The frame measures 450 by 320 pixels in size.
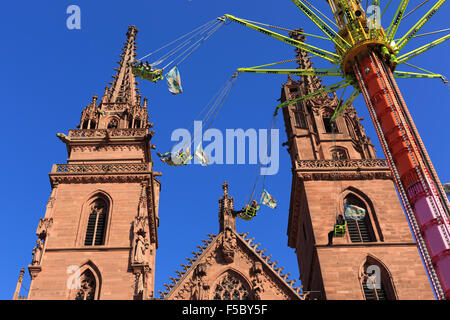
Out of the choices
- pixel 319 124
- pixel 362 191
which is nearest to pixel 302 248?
pixel 362 191

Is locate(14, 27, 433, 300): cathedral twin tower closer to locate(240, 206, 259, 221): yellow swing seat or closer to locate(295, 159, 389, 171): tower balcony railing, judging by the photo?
locate(295, 159, 389, 171): tower balcony railing

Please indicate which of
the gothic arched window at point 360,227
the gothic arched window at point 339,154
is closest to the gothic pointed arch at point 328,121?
the gothic arched window at point 339,154

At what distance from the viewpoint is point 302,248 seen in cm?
3178

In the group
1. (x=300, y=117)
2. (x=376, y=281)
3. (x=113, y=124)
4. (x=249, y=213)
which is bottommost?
(x=376, y=281)

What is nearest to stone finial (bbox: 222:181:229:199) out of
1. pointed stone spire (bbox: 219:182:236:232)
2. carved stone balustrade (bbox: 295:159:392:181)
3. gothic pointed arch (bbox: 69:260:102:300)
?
pointed stone spire (bbox: 219:182:236:232)

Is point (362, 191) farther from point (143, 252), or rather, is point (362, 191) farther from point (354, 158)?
point (143, 252)

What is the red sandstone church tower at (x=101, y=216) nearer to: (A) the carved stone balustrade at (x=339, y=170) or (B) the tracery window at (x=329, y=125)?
(A) the carved stone balustrade at (x=339, y=170)

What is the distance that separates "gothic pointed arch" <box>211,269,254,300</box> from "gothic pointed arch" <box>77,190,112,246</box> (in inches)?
224

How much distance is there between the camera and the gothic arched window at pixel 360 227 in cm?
2864

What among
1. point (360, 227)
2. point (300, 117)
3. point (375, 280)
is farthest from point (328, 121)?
point (375, 280)

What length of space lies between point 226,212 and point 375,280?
7.88m

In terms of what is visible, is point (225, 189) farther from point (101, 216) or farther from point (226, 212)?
point (101, 216)

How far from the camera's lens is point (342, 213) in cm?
2931

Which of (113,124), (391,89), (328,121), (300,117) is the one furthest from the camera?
(113,124)
